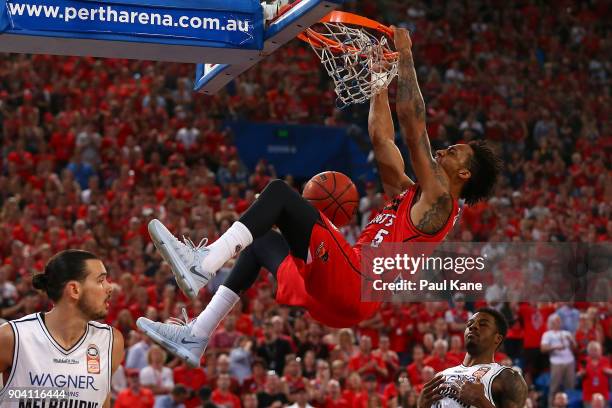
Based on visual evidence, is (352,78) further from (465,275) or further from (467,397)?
(465,275)

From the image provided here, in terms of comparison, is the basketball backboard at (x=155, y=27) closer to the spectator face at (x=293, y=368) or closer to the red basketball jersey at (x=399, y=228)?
the red basketball jersey at (x=399, y=228)

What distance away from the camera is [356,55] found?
6.07m

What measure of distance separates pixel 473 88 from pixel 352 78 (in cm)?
1288

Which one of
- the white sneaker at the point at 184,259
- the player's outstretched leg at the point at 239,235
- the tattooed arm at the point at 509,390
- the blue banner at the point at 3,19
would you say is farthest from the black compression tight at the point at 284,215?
the tattooed arm at the point at 509,390

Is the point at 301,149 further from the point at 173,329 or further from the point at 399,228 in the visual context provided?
the point at 173,329

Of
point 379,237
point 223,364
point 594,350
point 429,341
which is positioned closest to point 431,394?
point 379,237

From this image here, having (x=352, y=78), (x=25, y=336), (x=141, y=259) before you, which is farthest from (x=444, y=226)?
(x=141, y=259)

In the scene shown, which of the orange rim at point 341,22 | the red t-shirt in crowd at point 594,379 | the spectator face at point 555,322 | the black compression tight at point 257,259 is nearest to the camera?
the black compression tight at point 257,259

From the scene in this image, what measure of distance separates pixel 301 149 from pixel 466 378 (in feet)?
34.5

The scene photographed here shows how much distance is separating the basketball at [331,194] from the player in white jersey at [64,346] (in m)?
1.61

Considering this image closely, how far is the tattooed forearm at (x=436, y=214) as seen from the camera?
227 inches

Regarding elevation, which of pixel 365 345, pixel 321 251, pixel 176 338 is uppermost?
pixel 365 345

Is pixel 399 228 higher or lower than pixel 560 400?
lower

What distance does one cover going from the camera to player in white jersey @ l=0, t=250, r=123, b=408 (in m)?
4.54
